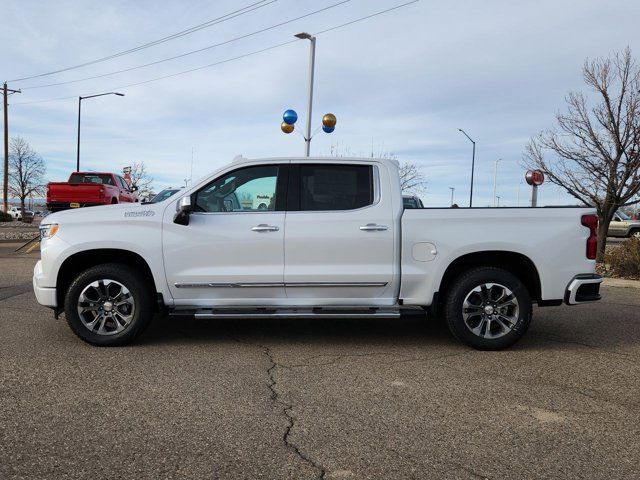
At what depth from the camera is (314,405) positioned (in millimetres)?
3932

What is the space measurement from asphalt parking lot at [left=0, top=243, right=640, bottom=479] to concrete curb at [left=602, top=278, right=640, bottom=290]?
188 inches

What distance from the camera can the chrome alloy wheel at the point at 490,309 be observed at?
541 centimetres

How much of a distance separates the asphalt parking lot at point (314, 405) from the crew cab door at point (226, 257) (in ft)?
1.89

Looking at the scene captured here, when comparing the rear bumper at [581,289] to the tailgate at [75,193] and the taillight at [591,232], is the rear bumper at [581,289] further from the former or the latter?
the tailgate at [75,193]

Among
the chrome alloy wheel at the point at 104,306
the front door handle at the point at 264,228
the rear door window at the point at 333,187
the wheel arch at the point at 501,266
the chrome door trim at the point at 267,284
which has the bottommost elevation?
the chrome alloy wheel at the point at 104,306

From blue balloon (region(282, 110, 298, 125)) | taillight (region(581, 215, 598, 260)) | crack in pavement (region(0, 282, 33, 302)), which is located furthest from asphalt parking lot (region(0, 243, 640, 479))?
blue balloon (region(282, 110, 298, 125))

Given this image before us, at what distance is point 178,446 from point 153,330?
3273 mm

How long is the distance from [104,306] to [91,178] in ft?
50.5

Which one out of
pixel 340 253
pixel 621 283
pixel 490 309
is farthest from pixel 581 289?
pixel 621 283

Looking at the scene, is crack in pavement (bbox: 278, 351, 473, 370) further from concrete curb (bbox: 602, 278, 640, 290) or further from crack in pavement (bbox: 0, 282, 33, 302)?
concrete curb (bbox: 602, 278, 640, 290)

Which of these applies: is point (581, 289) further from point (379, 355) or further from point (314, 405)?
point (314, 405)

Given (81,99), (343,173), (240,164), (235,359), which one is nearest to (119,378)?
(235,359)

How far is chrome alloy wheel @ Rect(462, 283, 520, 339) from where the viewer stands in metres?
5.41

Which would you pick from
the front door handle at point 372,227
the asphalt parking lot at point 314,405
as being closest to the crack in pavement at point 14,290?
the asphalt parking lot at point 314,405
